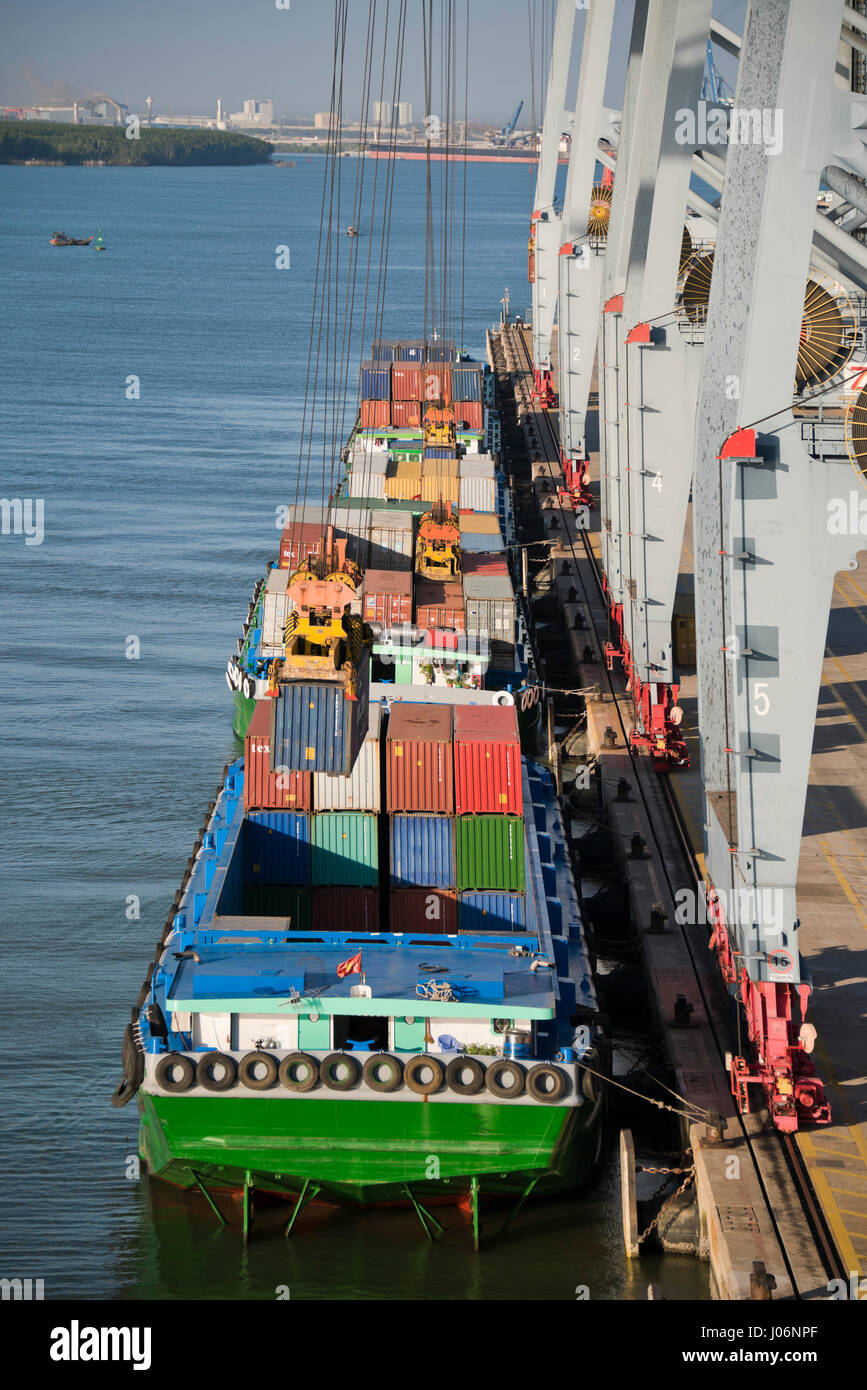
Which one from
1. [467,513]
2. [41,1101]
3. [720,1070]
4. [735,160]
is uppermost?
[735,160]

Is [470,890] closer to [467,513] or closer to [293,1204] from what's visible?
[293,1204]

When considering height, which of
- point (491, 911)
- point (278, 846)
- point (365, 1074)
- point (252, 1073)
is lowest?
point (252, 1073)

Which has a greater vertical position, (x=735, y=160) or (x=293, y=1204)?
(x=735, y=160)

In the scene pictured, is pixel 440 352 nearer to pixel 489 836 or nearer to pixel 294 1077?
pixel 489 836

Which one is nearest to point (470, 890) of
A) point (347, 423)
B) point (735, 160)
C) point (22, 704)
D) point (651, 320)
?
point (735, 160)

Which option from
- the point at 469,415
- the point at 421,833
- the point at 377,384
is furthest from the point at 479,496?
the point at 421,833

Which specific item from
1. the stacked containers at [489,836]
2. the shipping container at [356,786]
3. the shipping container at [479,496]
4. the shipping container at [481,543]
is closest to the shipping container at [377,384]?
the shipping container at [479,496]

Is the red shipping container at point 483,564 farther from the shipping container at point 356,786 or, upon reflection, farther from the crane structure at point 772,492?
the crane structure at point 772,492
